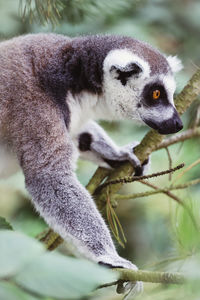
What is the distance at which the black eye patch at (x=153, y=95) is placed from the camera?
3.32m

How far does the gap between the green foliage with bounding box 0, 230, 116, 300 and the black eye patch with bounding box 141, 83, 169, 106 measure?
8.04 ft

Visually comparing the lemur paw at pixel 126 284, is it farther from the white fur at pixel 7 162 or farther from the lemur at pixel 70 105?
the white fur at pixel 7 162

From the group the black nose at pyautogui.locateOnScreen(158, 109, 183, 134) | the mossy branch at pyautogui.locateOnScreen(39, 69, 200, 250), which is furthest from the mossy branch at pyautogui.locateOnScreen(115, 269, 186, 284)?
the black nose at pyautogui.locateOnScreen(158, 109, 183, 134)

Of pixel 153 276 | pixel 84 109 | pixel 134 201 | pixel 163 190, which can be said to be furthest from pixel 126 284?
pixel 134 201

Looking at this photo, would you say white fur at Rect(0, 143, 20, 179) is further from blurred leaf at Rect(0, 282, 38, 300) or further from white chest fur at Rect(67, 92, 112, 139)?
blurred leaf at Rect(0, 282, 38, 300)

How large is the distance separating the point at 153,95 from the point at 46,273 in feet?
8.31

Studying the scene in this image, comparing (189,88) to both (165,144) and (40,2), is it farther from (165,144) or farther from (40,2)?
(40,2)

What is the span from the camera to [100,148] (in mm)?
3943

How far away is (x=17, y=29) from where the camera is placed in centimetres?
522

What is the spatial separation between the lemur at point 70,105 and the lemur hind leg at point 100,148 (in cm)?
3

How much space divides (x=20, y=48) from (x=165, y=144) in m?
1.37

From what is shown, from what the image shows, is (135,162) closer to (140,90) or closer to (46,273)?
(140,90)

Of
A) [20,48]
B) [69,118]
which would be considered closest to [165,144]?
[69,118]

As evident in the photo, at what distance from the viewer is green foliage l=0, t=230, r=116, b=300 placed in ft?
3.12
